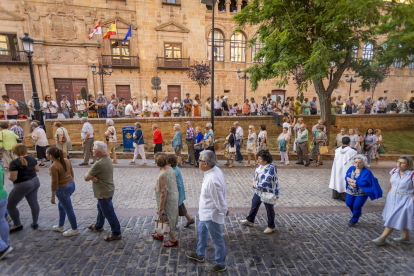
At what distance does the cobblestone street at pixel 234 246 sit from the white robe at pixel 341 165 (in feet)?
1.64

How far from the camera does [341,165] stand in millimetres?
5859

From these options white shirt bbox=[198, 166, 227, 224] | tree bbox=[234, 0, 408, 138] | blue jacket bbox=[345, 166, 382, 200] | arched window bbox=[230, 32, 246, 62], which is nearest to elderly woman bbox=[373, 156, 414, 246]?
blue jacket bbox=[345, 166, 382, 200]

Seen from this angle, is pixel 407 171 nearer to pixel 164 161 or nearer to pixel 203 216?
pixel 203 216

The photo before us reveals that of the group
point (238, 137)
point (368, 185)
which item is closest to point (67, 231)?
point (368, 185)

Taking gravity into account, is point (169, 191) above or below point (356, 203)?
above

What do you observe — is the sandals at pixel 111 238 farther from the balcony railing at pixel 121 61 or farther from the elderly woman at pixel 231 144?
the balcony railing at pixel 121 61

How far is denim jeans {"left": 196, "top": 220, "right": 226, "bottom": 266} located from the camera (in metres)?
3.40

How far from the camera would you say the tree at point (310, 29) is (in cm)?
820

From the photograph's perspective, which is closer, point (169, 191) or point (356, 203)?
point (169, 191)

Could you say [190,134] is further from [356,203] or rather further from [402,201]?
[402,201]

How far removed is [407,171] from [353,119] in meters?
12.9

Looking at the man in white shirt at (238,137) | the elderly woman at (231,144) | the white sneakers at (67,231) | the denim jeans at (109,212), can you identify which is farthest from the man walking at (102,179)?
the man in white shirt at (238,137)

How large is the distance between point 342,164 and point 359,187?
118 cm

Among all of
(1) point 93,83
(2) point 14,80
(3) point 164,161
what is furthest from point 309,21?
(2) point 14,80
